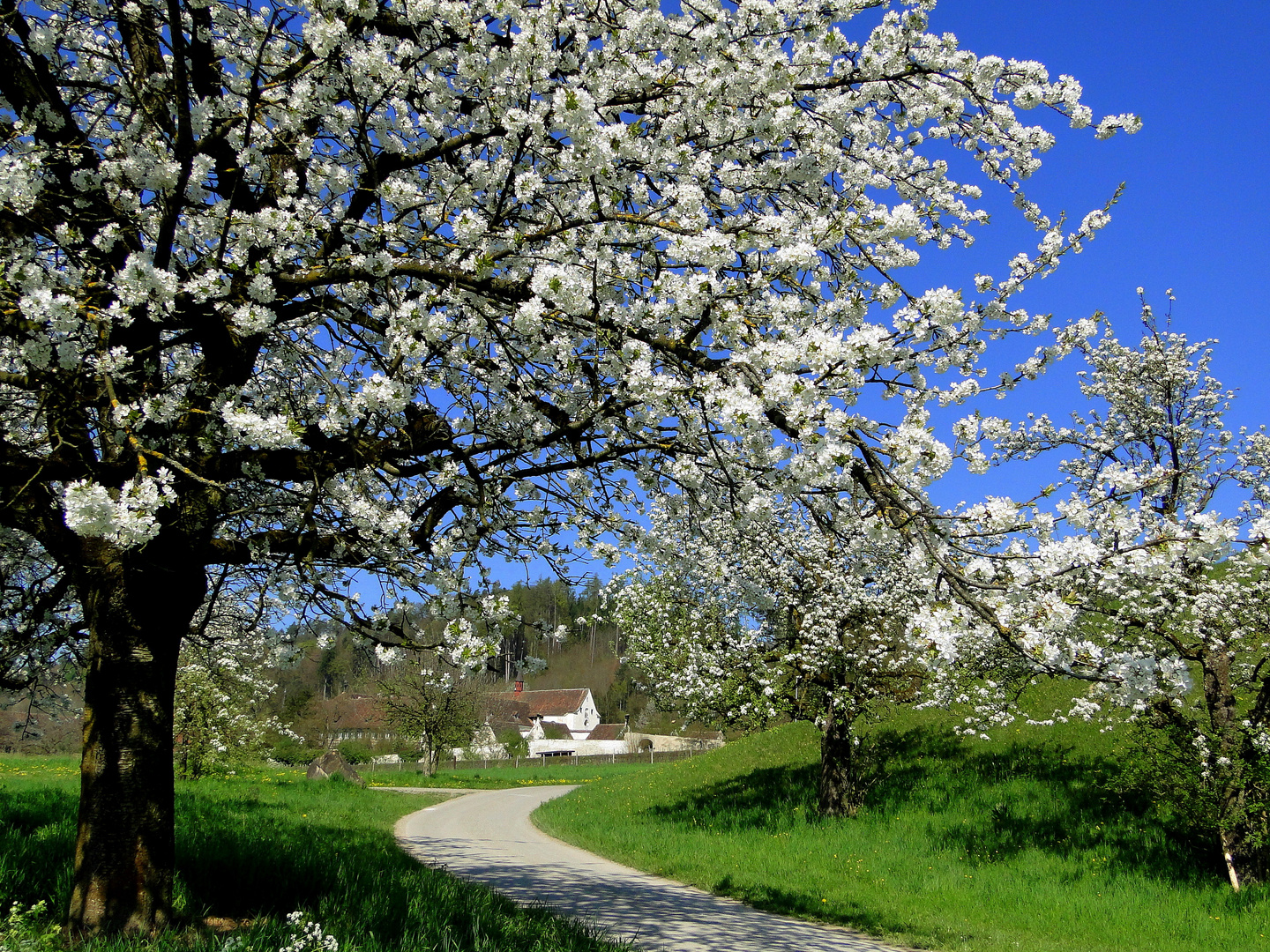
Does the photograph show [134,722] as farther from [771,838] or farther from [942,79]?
[771,838]

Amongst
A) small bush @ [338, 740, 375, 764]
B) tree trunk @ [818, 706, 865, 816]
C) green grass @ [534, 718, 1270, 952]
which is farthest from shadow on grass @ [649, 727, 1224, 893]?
small bush @ [338, 740, 375, 764]

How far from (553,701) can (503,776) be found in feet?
139

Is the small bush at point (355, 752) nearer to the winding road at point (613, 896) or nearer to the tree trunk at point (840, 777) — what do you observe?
the winding road at point (613, 896)

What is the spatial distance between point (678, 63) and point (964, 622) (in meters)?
3.89

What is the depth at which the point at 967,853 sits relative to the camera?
10953 millimetres

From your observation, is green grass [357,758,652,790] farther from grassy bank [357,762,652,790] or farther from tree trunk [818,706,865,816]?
tree trunk [818,706,865,816]

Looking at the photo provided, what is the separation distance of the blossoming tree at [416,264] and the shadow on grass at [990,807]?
7.10 metres

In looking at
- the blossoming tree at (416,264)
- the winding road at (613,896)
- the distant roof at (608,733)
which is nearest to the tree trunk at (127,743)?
the blossoming tree at (416,264)

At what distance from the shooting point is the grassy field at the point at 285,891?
4.95 m

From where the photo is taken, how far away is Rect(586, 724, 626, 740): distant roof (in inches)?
2955

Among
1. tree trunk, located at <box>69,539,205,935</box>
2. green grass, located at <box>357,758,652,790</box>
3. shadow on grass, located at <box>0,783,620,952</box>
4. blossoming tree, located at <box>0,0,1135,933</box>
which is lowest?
green grass, located at <box>357,758,652,790</box>

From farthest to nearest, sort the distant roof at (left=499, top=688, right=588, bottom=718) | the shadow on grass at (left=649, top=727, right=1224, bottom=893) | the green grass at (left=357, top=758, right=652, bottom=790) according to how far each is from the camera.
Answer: the distant roof at (left=499, top=688, right=588, bottom=718)
the green grass at (left=357, top=758, right=652, bottom=790)
the shadow on grass at (left=649, top=727, right=1224, bottom=893)

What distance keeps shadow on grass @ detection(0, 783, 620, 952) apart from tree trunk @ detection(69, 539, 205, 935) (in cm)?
51

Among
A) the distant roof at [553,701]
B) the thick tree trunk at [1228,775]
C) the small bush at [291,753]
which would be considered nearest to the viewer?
the thick tree trunk at [1228,775]
